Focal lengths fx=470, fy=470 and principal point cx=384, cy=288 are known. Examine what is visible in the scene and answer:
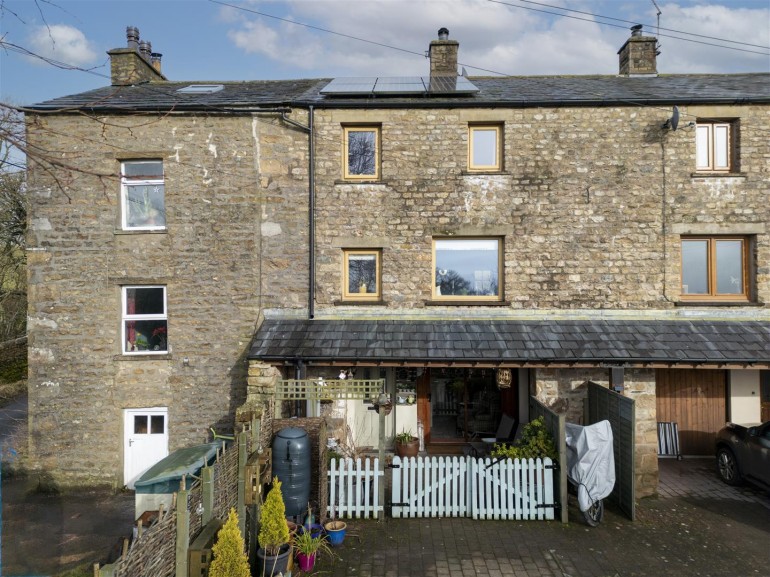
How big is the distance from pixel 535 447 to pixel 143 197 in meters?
9.82

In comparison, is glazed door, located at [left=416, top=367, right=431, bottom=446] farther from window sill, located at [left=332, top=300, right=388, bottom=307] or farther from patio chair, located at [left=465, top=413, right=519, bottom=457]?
window sill, located at [left=332, top=300, right=388, bottom=307]

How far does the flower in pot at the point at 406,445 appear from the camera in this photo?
10.6 metres

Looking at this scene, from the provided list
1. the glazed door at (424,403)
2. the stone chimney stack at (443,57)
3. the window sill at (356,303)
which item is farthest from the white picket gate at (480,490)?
the stone chimney stack at (443,57)

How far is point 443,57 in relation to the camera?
12.6 metres

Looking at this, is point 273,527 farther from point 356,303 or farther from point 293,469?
point 356,303

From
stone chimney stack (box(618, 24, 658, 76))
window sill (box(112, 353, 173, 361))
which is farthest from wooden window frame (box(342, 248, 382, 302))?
stone chimney stack (box(618, 24, 658, 76))

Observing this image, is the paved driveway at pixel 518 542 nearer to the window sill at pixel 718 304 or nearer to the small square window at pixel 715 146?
the window sill at pixel 718 304

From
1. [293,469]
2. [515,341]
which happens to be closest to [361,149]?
[515,341]

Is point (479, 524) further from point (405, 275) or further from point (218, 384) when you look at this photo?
point (218, 384)

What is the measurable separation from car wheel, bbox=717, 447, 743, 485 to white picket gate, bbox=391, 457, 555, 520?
4.53 meters

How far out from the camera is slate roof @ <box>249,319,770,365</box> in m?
9.38

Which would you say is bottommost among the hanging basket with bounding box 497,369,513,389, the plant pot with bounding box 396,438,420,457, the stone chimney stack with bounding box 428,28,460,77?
the plant pot with bounding box 396,438,420,457

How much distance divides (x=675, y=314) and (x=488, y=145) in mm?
5644

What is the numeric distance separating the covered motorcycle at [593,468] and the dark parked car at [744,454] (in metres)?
3.33
